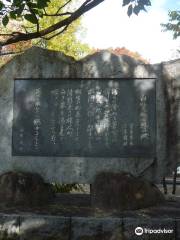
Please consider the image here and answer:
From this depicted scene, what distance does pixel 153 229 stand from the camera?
518 cm

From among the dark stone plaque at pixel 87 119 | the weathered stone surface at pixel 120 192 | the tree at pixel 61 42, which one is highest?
the tree at pixel 61 42

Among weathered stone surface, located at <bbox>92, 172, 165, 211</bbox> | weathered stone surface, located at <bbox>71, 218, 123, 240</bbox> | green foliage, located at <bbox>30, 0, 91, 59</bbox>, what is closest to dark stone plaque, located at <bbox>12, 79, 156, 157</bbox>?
weathered stone surface, located at <bbox>92, 172, 165, 211</bbox>

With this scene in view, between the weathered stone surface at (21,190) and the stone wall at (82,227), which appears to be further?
the weathered stone surface at (21,190)

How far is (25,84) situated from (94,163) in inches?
69.0

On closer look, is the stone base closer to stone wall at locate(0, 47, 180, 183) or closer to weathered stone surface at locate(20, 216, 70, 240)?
weathered stone surface at locate(20, 216, 70, 240)

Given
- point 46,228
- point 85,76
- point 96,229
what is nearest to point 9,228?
point 46,228

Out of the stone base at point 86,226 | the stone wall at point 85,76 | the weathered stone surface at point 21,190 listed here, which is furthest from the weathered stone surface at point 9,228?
the stone wall at point 85,76

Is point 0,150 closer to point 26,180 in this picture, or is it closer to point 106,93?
point 26,180

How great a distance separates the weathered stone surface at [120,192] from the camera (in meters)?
5.90

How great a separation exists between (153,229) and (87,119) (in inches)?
83.1

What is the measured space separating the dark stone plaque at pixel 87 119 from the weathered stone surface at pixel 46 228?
1386mm

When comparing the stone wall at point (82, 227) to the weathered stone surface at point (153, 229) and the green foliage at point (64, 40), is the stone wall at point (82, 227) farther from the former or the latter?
the green foliage at point (64, 40)

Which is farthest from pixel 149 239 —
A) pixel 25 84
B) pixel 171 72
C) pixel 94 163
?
pixel 25 84

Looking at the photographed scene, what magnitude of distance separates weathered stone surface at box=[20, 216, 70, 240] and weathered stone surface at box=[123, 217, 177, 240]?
2.76 ft
